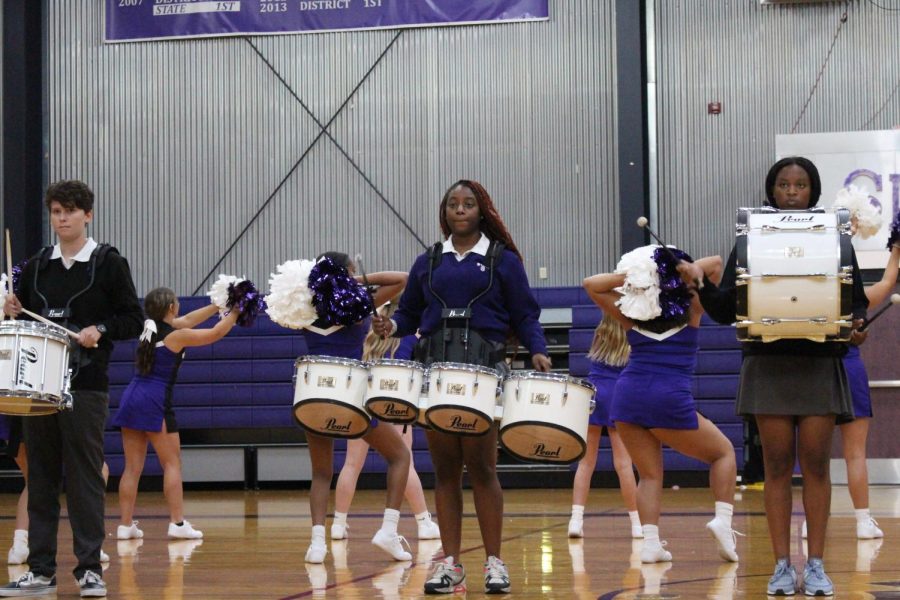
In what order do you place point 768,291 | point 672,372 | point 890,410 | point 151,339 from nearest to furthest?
point 768,291 < point 672,372 < point 151,339 < point 890,410

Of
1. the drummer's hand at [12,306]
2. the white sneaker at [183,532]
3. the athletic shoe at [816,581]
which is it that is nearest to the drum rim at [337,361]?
the drummer's hand at [12,306]

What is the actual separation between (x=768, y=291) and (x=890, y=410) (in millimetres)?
8879

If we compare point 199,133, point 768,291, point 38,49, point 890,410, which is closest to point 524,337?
point 768,291

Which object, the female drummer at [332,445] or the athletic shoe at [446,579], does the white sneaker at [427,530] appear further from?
the athletic shoe at [446,579]

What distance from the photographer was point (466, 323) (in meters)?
5.07

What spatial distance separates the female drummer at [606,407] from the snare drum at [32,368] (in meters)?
3.44

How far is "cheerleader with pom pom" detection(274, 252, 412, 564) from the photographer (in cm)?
642

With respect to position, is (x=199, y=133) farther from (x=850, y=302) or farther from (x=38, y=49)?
(x=850, y=302)

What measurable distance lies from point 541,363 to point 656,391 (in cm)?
142

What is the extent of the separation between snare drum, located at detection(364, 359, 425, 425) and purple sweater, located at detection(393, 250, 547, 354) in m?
0.33

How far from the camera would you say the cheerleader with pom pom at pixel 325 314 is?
6.42 metres

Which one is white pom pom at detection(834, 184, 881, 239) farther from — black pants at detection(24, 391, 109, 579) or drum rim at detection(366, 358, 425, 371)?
black pants at detection(24, 391, 109, 579)

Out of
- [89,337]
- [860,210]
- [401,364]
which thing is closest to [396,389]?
[401,364]

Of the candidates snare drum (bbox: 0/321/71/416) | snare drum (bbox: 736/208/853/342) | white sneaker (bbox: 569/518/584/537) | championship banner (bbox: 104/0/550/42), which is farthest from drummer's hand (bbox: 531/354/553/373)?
championship banner (bbox: 104/0/550/42)
